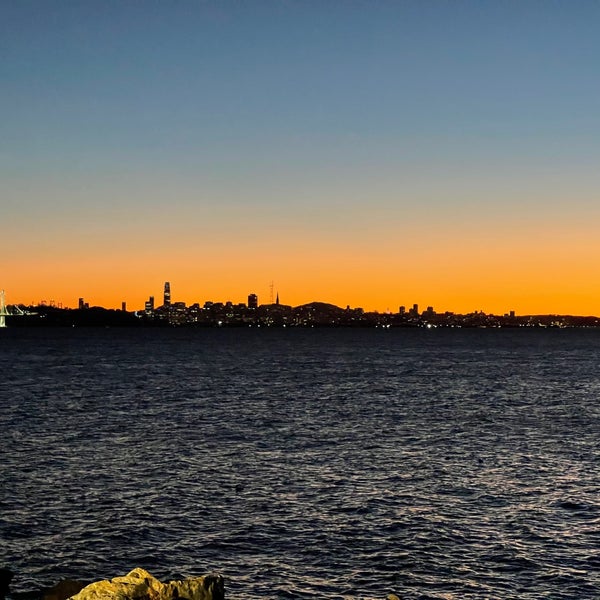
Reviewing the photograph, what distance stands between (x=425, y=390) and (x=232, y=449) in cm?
5629

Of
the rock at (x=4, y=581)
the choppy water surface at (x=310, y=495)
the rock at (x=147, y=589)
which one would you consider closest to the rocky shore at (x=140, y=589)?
the rock at (x=147, y=589)

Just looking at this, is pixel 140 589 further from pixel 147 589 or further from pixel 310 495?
pixel 310 495

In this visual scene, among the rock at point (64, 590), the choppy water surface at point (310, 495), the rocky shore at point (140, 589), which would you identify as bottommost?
the choppy water surface at point (310, 495)

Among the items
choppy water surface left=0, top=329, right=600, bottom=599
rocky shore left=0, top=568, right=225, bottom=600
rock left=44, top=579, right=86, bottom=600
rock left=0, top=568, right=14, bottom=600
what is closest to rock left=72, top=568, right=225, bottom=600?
rocky shore left=0, top=568, right=225, bottom=600

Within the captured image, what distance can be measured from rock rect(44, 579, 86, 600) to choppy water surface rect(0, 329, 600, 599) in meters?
3.82

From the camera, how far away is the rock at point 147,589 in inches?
933

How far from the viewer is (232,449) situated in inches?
2264

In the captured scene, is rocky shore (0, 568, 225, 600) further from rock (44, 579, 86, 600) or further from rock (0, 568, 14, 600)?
rock (0, 568, 14, 600)

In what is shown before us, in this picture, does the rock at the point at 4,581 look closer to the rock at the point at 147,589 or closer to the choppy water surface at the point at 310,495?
the choppy water surface at the point at 310,495

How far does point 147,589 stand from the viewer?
24.7 metres

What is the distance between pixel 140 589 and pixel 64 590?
3377 millimetres

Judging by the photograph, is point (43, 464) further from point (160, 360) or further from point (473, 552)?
point (160, 360)

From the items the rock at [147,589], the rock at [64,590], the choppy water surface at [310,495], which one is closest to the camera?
the rock at [147,589]

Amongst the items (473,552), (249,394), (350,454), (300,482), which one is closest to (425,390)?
(249,394)
